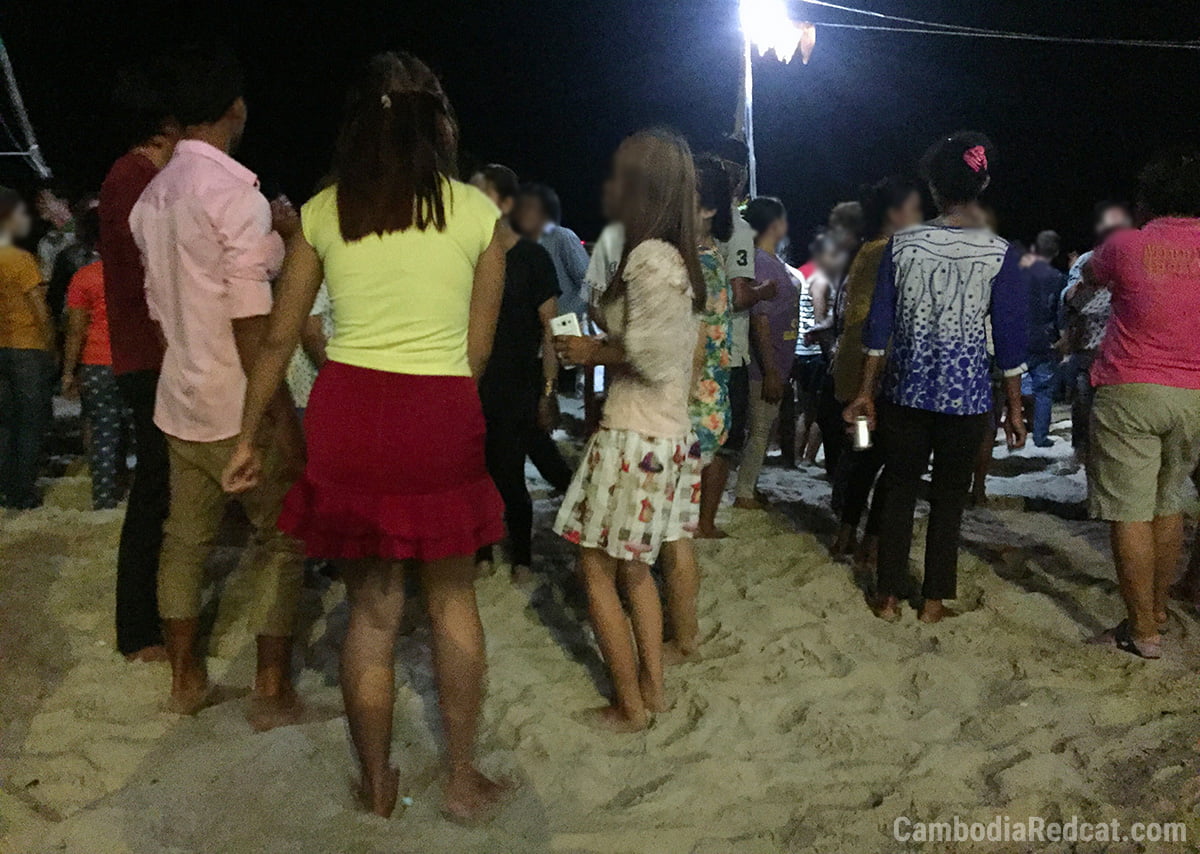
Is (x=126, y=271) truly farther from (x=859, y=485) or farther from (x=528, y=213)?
→ (x=859, y=485)

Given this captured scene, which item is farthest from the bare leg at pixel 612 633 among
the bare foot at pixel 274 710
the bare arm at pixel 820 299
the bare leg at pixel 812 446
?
the bare arm at pixel 820 299

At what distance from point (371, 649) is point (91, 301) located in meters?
3.51

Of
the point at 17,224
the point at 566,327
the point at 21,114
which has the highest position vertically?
the point at 21,114

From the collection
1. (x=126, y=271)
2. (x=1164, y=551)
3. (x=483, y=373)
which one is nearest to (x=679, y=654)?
(x=483, y=373)

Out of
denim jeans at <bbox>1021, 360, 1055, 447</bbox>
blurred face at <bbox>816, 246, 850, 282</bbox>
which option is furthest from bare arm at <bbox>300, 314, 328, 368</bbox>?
denim jeans at <bbox>1021, 360, 1055, 447</bbox>

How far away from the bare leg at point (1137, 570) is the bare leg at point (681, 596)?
1.54m

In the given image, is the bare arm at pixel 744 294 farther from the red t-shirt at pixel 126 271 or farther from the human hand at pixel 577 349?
the red t-shirt at pixel 126 271

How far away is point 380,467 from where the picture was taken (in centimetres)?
185

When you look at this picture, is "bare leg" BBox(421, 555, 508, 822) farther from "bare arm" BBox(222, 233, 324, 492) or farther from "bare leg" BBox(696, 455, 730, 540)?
"bare leg" BBox(696, 455, 730, 540)

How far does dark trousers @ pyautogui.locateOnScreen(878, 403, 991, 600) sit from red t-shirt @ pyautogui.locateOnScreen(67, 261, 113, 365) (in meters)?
3.93

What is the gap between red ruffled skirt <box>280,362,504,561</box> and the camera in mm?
1846

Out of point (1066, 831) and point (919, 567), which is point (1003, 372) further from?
point (1066, 831)

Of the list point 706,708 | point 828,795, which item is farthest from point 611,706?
point 828,795

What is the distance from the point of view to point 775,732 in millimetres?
2561
